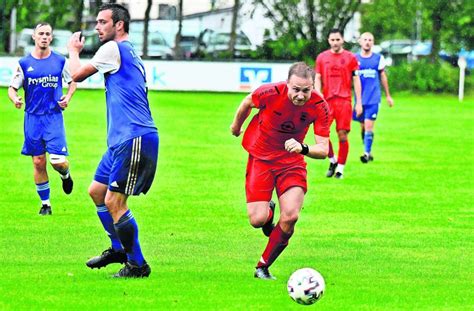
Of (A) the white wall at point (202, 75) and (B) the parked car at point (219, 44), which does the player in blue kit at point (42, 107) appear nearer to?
(A) the white wall at point (202, 75)

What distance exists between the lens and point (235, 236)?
46.7 ft

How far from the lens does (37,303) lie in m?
10.1

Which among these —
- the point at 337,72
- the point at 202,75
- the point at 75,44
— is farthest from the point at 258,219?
the point at 202,75

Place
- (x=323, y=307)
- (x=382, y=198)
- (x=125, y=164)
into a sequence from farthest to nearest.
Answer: (x=382, y=198) → (x=125, y=164) → (x=323, y=307)

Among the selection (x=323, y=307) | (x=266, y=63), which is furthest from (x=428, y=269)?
(x=266, y=63)

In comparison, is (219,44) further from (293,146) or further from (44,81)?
(293,146)

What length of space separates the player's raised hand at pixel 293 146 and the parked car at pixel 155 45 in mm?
36922

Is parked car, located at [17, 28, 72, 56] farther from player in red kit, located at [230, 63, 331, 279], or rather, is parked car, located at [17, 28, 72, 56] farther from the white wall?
player in red kit, located at [230, 63, 331, 279]

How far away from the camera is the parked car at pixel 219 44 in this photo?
48.2 metres

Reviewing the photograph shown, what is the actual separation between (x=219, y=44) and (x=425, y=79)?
7.57 metres

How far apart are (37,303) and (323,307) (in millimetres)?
2151

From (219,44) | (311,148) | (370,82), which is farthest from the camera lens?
(219,44)

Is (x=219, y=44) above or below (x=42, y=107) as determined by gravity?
above

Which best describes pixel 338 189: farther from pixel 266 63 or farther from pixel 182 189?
pixel 266 63
